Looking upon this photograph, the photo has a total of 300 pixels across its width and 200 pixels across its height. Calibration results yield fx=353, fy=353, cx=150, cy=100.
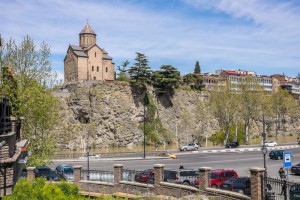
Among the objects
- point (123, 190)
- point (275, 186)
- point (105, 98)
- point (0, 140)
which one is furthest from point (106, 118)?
point (0, 140)

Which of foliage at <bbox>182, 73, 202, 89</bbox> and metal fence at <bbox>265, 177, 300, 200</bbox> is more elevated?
foliage at <bbox>182, 73, 202, 89</bbox>

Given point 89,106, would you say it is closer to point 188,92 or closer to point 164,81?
point 164,81

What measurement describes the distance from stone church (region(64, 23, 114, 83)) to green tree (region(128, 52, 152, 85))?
7.39 m

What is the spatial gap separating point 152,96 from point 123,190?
5444cm

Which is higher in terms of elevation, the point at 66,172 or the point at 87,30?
the point at 87,30

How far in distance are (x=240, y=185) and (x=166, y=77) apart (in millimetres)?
60534

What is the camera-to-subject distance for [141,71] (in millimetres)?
75188

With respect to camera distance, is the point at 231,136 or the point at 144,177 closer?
the point at 144,177

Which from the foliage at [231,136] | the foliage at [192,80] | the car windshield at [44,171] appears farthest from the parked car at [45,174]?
the foliage at [192,80]

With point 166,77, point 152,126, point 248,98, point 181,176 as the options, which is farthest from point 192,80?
point 181,176

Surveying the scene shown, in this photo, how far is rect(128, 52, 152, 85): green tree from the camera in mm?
74125

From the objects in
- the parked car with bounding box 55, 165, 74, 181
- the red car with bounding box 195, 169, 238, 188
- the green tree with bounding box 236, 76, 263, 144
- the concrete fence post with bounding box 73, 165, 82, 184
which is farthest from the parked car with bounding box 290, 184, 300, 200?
the green tree with bounding box 236, 76, 263, 144

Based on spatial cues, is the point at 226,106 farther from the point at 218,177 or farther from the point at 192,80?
the point at 218,177

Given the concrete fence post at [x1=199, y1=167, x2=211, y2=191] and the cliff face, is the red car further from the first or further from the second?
the cliff face
